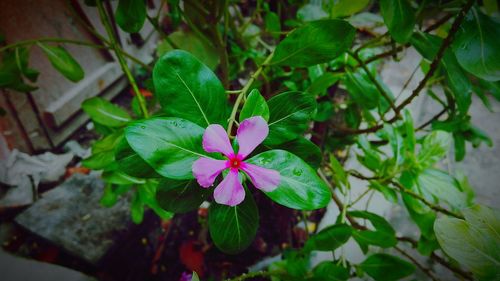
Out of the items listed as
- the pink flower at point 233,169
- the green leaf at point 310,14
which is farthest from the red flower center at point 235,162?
the green leaf at point 310,14

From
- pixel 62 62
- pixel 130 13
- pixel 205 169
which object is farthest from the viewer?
pixel 62 62

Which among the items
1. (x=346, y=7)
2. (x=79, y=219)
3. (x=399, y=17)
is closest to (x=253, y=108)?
(x=399, y=17)

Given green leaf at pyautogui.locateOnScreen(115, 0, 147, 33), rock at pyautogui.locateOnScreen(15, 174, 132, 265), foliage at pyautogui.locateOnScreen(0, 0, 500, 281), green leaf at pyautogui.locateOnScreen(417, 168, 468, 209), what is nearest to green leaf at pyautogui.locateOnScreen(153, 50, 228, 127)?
foliage at pyautogui.locateOnScreen(0, 0, 500, 281)

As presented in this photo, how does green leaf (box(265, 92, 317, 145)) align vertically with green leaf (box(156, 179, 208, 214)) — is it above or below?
above

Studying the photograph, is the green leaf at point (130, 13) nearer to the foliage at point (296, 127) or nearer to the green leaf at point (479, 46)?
the foliage at point (296, 127)

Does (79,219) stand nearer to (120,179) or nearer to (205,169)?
(120,179)

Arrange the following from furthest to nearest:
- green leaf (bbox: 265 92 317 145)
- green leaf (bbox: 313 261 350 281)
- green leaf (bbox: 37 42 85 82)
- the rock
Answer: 1. the rock
2. green leaf (bbox: 37 42 85 82)
3. green leaf (bbox: 313 261 350 281)
4. green leaf (bbox: 265 92 317 145)

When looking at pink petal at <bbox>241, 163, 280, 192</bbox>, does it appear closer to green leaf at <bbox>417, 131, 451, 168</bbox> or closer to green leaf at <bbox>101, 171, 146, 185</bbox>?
green leaf at <bbox>101, 171, 146, 185</bbox>
